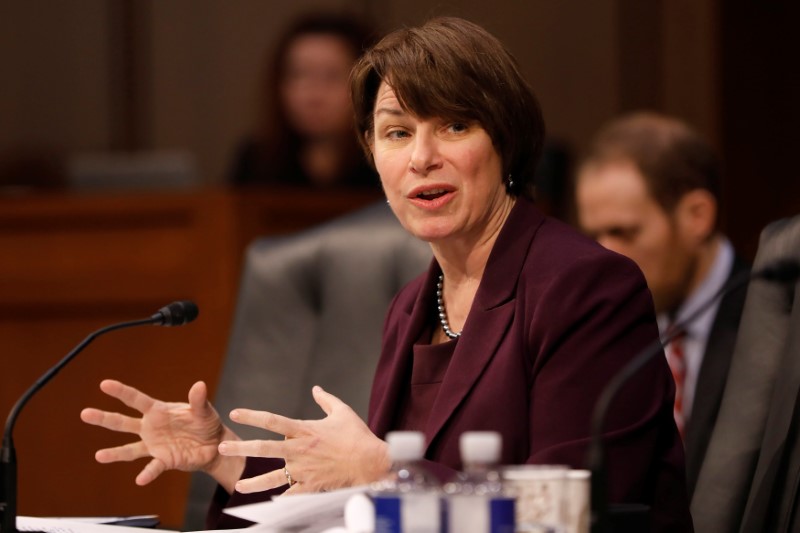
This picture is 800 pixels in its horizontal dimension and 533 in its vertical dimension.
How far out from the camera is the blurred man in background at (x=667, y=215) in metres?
3.62

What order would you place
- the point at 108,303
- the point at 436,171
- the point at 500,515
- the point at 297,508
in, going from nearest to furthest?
Result: the point at 500,515 < the point at 297,508 < the point at 436,171 < the point at 108,303

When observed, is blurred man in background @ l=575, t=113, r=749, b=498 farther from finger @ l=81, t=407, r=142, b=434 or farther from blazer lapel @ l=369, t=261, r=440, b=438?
finger @ l=81, t=407, r=142, b=434

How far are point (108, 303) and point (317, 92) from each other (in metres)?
1.21

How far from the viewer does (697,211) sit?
3.72 meters

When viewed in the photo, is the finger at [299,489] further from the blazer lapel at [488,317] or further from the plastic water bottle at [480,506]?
the plastic water bottle at [480,506]

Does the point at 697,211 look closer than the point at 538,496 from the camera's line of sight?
No

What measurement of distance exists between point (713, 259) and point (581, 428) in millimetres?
1873

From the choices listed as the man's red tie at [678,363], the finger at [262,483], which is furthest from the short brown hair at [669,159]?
the finger at [262,483]

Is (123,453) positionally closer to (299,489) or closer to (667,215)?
(299,489)

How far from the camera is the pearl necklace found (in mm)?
2352

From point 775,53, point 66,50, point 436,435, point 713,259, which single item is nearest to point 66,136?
point 66,50

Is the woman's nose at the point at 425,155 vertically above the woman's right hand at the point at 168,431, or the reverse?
the woman's nose at the point at 425,155

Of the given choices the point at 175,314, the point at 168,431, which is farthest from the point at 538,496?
the point at 168,431

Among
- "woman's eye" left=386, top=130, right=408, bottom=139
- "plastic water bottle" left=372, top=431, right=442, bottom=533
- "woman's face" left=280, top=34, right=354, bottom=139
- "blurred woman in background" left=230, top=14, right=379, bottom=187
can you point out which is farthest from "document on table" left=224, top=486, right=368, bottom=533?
"woman's face" left=280, top=34, right=354, bottom=139
